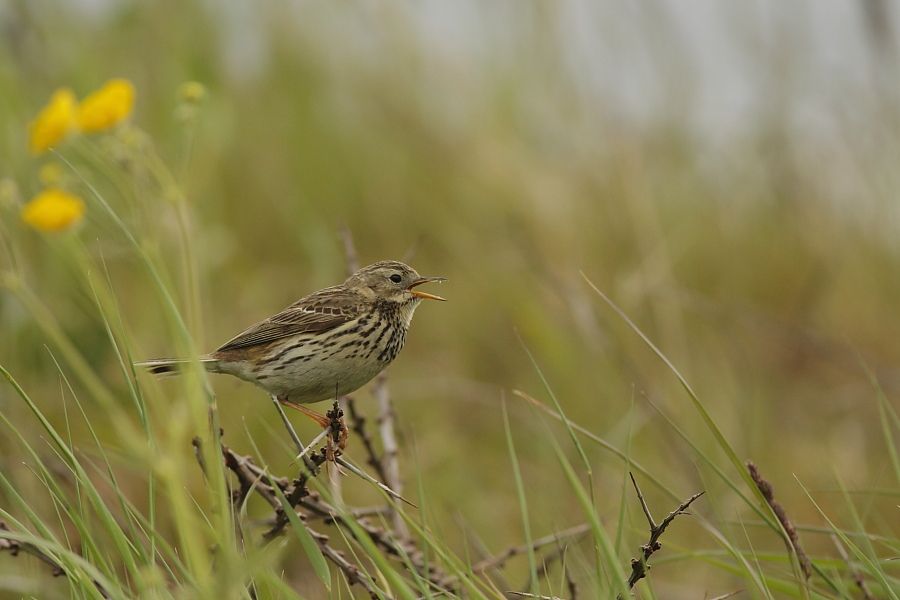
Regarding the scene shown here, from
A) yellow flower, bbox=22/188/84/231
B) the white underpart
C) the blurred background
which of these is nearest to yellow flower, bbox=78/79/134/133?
yellow flower, bbox=22/188/84/231

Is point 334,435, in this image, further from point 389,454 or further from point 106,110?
point 106,110

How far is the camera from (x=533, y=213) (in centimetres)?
834

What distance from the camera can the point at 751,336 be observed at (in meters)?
8.23

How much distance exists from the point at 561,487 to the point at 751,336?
234 cm

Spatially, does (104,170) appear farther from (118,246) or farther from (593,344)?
(593,344)

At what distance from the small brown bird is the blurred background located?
1938 mm

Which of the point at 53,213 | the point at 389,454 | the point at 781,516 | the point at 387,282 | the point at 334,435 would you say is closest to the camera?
the point at 53,213

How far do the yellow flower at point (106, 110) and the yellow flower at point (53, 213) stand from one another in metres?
0.31

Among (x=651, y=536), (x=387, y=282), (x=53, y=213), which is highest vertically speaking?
(x=53, y=213)

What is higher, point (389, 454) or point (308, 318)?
point (308, 318)

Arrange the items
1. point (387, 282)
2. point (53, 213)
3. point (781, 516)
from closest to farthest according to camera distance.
A: point (53, 213)
point (781, 516)
point (387, 282)

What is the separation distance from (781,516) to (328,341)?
194 centimetres

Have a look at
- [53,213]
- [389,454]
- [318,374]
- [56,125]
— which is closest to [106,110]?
[56,125]

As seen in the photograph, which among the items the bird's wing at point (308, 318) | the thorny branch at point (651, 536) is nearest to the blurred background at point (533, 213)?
the bird's wing at point (308, 318)
